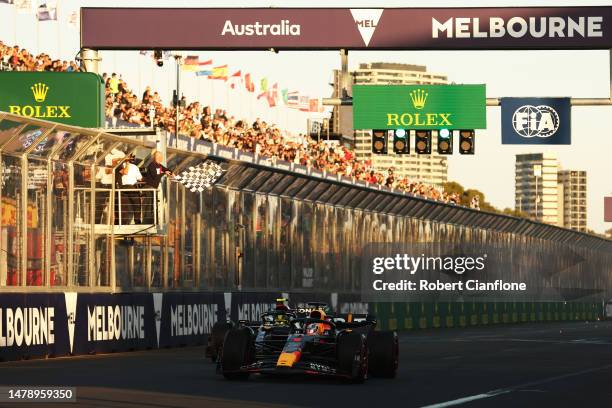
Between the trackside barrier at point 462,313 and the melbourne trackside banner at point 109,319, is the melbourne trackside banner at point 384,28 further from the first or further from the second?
the trackside barrier at point 462,313

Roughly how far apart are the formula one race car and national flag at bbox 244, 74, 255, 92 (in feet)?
155

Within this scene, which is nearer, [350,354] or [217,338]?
→ [350,354]

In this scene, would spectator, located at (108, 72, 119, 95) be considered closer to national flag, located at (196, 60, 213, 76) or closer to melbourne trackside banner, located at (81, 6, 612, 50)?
melbourne trackside banner, located at (81, 6, 612, 50)

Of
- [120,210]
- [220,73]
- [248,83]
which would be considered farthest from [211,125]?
[248,83]

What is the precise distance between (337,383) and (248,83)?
49.2m

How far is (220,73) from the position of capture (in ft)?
205

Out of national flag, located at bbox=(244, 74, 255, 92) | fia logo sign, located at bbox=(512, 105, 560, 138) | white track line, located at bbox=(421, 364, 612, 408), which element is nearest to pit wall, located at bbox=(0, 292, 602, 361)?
fia logo sign, located at bbox=(512, 105, 560, 138)

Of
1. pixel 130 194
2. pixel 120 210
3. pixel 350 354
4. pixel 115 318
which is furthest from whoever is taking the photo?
pixel 130 194

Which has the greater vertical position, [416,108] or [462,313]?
[416,108]

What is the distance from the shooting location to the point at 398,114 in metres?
38.4

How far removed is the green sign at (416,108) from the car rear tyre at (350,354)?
19902mm

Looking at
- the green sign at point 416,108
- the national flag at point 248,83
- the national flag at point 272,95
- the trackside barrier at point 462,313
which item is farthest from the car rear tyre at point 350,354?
the national flag at point 272,95

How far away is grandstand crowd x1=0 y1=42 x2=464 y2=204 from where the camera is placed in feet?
111

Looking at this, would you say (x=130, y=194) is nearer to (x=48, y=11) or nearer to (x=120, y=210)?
(x=120, y=210)
